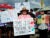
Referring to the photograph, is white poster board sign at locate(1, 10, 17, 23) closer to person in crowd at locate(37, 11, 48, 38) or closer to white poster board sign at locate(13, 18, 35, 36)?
white poster board sign at locate(13, 18, 35, 36)

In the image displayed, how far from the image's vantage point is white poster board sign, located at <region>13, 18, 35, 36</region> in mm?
2119

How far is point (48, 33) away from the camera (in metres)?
2.18

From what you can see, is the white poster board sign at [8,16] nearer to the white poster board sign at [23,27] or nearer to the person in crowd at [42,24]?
the white poster board sign at [23,27]

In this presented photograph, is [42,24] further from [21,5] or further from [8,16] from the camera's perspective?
[8,16]

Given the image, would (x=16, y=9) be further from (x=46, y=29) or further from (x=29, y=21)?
(x=46, y=29)

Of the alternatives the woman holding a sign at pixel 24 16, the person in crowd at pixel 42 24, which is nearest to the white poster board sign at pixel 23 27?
the woman holding a sign at pixel 24 16

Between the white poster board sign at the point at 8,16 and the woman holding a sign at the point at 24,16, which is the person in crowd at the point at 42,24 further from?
the white poster board sign at the point at 8,16

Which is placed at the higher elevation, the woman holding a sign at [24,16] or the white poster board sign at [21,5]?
the white poster board sign at [21,5]

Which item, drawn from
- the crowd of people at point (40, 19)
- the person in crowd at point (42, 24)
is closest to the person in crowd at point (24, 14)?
the crowd of people at point (40, 19)

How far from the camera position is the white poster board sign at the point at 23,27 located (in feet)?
6.95

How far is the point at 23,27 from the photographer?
2139mm

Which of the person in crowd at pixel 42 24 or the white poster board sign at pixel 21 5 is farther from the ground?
the white poster board sign at pixel 21 5

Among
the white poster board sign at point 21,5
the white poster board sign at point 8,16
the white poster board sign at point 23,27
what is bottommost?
the white poster board sign at point 23,27

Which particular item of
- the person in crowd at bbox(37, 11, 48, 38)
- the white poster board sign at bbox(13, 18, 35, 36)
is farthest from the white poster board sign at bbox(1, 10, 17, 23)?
the person in crowd at bbox(37, 11, 48, 38)
